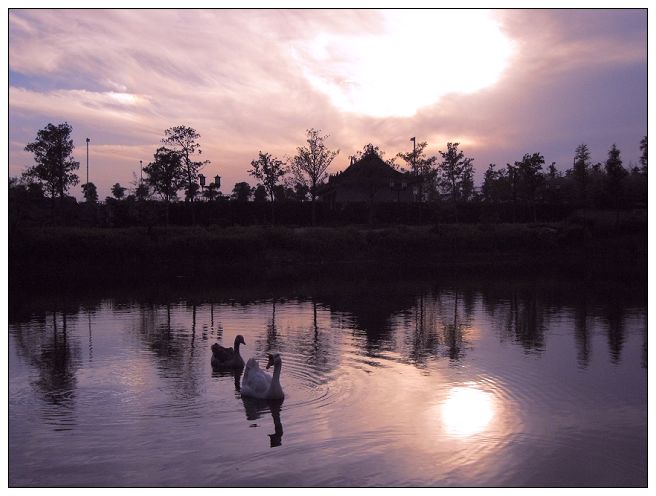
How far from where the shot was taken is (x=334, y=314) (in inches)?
794

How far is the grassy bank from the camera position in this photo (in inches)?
1373

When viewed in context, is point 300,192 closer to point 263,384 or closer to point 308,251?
point 308,251

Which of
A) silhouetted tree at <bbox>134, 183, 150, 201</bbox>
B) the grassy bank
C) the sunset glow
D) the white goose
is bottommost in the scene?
the sunset glow

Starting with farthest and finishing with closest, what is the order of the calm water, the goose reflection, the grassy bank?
the grassy bank, the goose reflection, the calm water

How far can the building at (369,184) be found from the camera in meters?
50.1

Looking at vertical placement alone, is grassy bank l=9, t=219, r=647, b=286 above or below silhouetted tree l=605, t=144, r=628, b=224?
below

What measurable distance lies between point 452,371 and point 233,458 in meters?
5.52

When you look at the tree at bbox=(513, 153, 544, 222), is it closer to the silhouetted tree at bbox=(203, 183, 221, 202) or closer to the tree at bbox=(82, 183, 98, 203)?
the silhouetted tree at bbox=(203, 183, 221, 202)

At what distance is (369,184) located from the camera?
49469 mm

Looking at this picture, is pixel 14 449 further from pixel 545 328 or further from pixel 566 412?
pixel 545 328

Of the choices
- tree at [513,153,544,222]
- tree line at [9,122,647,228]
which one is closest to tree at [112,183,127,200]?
tree line at [9,122,647,228]

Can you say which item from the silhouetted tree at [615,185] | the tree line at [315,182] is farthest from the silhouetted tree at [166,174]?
the silhouetted tree at [615,185]

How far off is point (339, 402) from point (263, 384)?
1220 millimetres

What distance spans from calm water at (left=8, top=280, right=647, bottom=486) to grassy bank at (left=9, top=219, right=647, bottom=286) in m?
15.6
